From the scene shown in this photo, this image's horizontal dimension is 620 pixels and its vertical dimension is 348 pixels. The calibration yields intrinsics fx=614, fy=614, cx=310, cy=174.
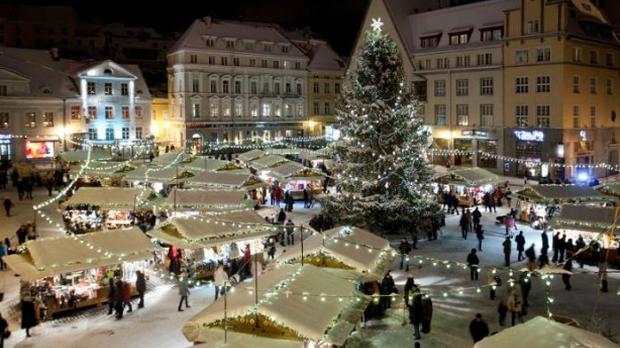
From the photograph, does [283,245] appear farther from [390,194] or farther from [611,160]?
[611,160]

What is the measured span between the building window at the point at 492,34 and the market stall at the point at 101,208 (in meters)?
31.6

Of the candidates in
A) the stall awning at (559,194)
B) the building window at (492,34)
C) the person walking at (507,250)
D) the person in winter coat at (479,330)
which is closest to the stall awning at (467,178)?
the stall awning at (559,194)

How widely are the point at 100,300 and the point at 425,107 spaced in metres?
39.9

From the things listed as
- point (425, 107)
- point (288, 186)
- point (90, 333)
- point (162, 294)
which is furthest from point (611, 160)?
point (90, 333)

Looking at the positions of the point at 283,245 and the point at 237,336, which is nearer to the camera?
the point at 237,336

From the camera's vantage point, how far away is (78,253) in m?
18.2

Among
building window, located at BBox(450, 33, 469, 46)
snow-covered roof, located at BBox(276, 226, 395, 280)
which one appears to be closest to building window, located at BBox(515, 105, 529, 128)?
building window, located at BBox(450, 33, 469, 46)

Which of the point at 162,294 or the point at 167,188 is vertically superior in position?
the point at 167,188

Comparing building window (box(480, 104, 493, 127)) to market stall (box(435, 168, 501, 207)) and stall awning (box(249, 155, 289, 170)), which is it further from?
stall awning (box(249, 155, 289, 170))

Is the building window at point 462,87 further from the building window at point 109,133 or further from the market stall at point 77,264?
the market stall at point 77,264

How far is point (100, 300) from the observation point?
18422mm

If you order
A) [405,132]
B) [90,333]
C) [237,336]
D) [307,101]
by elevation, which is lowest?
[90,333]

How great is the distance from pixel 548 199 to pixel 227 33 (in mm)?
42946

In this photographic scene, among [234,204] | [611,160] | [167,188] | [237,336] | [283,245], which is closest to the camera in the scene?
[237,336]
